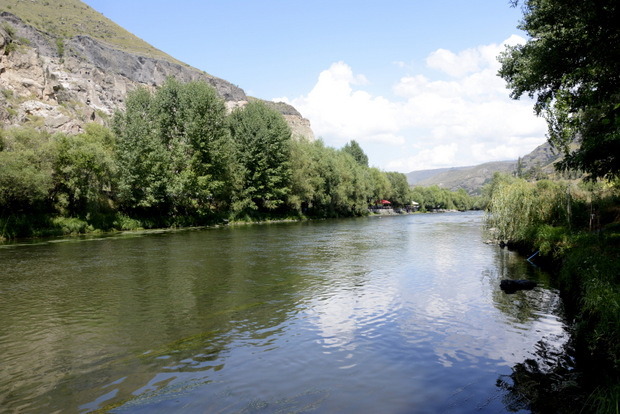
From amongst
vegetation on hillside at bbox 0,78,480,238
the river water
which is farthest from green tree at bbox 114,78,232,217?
the river water

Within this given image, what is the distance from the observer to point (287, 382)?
7781mm

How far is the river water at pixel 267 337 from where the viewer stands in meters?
7.17

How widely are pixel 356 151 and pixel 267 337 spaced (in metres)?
142

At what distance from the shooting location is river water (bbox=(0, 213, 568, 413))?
7.17 meters

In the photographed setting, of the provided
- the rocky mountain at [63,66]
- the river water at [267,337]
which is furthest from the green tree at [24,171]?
the rocky mountain at [63,66]

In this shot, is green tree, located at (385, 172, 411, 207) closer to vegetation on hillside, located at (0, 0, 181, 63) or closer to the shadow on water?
the shadow on water

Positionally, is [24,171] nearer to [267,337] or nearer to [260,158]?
[260,158]

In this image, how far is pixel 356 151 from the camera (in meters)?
149

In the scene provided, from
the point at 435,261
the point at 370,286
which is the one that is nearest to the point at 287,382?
the point at 370,286

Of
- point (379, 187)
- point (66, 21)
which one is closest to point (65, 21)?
point (66, 21)

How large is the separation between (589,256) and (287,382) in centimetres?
1255

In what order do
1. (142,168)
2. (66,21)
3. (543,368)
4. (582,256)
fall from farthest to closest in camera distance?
(66,21) → (142,168) → (582,256) → (543,368)

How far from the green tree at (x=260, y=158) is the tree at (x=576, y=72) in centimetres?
4636

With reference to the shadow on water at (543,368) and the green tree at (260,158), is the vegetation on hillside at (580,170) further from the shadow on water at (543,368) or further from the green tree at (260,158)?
the green tree at (260,158)
